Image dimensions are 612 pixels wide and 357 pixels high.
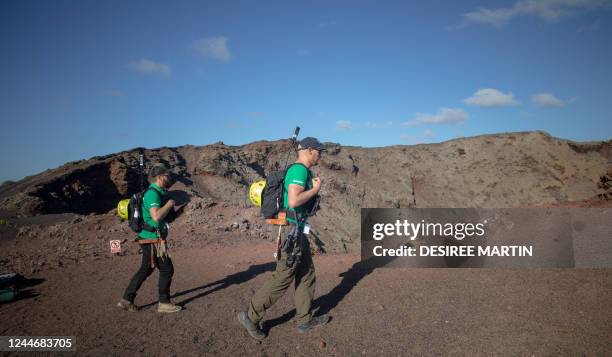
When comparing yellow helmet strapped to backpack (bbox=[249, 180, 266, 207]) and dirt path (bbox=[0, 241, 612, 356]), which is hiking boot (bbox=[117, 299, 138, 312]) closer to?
dirt path (bbox=[0, 241, 612, 356])

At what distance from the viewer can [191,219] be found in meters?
11.3

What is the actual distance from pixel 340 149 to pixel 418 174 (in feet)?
19.6

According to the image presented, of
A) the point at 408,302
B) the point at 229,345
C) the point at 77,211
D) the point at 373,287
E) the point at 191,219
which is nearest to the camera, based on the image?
the point at 229,345

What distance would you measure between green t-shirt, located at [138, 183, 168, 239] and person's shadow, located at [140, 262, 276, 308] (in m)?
1.34

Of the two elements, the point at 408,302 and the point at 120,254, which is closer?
the point at 408,302

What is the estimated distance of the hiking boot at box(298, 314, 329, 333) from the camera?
4367mm

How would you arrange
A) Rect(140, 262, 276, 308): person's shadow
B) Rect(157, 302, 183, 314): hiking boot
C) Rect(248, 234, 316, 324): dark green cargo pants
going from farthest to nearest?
Rect(140, 262, 276, 308): person's shadow
Rect(157, 302, 183, 314): hiking boot
Rect(248, 234, 316, 324): dark green cargo pants

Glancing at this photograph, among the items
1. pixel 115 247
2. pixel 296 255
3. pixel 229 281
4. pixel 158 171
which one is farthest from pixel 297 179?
pixel 115 247

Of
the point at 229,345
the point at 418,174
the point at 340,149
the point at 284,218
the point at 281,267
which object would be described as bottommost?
the point at 229,345

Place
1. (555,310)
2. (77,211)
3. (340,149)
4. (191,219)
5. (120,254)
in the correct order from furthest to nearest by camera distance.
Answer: (340,149) → (77,211) → (191,219) → (120,254) → (555,310)

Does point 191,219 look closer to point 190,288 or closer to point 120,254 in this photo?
point 120,254

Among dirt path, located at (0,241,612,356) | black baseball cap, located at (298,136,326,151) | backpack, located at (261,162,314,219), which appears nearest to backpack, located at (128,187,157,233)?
dirt path, located at (0,241,612,356)

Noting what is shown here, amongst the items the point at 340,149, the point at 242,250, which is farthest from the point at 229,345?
the point at 340,149

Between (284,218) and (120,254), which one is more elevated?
(284,218)
